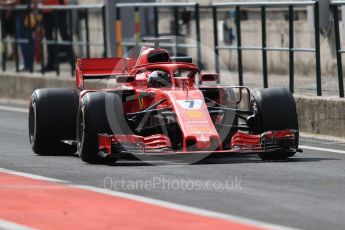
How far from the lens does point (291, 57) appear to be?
760 inches

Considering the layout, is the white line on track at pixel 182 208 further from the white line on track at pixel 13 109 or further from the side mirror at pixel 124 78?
the white line on track at pixel 13 109

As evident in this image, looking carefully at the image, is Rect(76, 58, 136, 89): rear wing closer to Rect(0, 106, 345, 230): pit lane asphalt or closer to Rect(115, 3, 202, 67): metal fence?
Rect(0, 106, 345, 230): pit lane asphalt

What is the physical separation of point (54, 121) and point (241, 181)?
3.80 m

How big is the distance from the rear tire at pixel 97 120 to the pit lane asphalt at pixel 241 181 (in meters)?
0.19

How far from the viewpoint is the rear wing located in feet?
56.0

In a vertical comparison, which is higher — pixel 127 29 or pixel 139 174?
pixel 127 29

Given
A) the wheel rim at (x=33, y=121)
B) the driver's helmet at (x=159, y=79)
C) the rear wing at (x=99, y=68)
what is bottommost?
the wheel rim at (x=33, y=121)

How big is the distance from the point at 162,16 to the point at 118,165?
15.9m

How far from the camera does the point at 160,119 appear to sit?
48.0ft

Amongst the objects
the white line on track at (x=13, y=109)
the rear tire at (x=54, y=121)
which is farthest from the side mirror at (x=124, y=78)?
the white line on track at (x=13, y=109)

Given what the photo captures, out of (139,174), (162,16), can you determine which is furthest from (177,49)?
(139,174)

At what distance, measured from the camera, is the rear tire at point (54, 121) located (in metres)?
16.0

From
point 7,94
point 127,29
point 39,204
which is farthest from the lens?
point 7,94

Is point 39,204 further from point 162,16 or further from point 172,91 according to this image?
point 162,16
